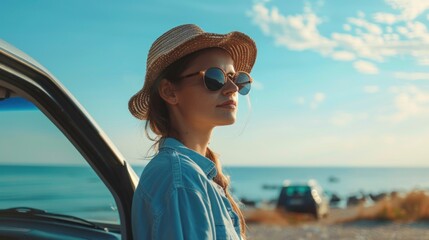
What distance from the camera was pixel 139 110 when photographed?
9.93ft

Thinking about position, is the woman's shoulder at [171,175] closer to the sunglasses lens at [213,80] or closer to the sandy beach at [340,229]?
the sunglasses lens at [213,80]

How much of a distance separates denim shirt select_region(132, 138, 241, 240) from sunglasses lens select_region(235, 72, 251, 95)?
1.73 ft

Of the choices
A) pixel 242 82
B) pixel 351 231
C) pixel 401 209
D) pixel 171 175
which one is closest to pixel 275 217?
pixel 401 209

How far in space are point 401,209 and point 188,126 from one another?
16982mm

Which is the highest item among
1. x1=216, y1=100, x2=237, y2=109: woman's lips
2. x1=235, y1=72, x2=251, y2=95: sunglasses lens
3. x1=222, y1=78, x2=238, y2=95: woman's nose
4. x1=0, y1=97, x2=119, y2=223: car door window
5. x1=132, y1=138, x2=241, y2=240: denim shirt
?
x1=235, y1=72, x2=251, y2=95: sunglasses lens

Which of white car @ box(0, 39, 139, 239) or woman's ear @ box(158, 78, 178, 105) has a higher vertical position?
woman's ear @ box(158, 78, 178, 105)

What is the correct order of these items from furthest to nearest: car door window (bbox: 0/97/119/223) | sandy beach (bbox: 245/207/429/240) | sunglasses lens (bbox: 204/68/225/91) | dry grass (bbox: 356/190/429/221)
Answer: dry grass (bbox: 356/190/429/221) → sandy beach (bbox: 245/207/429/240) → sunglasses lens (bbox: 204/68/225/91) → car door window (bbox: 0/97/119/223)

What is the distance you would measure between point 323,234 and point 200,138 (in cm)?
1375

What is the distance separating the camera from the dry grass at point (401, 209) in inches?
713

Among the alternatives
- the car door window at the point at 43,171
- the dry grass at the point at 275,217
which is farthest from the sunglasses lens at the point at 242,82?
the dry grass at the point at 275,217

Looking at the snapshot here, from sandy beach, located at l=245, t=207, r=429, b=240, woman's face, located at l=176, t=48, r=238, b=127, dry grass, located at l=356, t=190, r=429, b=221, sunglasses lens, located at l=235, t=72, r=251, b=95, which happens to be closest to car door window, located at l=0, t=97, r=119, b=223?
woman's face, located at l=176, t=48, r=238, b=127

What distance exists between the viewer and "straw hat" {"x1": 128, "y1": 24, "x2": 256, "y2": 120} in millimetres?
2670

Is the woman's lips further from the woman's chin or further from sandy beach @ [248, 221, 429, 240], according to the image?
sandy beach @ [248, 221, 429, 240]

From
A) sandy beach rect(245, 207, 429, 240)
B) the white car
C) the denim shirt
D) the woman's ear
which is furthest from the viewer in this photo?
sandy beach rect(245, 207, 429, 240)
